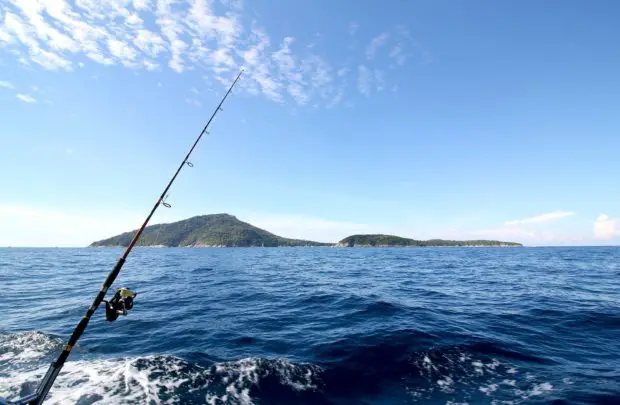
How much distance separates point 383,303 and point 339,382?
10182mm

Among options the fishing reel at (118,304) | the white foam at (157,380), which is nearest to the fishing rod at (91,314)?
the fishing reel at (118,304)

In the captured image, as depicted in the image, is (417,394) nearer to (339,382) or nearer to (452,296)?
(339,382)

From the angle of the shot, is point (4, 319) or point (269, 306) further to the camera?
point (269, 306)

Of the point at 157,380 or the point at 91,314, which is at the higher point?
the point at 91,314

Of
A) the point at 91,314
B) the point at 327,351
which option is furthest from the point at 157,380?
the point at 327,351

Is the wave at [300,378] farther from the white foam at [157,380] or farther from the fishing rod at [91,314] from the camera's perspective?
the fishing rod at [91,314]

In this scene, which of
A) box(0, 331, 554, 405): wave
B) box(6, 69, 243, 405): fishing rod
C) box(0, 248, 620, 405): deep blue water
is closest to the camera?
box(6, 69, 243, 405): fishing rod

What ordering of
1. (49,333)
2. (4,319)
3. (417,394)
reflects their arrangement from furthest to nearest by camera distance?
(4,319) → (49,333) → (417,394)

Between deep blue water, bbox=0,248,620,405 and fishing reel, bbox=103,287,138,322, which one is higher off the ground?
fishing reel, bbox=103,287,138,322

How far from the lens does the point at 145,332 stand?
13797 millimetres

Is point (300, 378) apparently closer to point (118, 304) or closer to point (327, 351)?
point (327, 351)

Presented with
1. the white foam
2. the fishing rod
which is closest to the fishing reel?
the fishing rod

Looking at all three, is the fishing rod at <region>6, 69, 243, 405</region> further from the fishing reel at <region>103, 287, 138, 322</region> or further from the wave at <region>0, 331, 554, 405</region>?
the wave at <region>0, 331, 554, 405</region>

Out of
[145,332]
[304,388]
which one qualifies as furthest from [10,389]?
[304,388]
